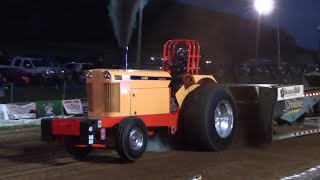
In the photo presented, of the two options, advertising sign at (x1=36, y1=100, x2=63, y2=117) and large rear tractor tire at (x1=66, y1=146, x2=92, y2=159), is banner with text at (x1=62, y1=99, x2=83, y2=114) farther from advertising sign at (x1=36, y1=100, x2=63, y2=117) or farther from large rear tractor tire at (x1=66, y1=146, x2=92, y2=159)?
large rear tractor tire at (x1=66, y1=146, x2=92, y2=159)

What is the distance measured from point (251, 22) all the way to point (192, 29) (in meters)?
20.7

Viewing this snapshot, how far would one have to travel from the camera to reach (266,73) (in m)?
48.9

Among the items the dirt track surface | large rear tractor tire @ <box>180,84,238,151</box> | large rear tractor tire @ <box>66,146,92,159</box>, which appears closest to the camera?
the dirt track surface

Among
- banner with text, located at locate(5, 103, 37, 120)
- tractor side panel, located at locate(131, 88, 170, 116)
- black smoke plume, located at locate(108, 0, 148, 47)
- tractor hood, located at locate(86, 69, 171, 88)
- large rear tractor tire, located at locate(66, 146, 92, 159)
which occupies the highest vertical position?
black smoke plume, located at locate(108, 0, 148, 47)

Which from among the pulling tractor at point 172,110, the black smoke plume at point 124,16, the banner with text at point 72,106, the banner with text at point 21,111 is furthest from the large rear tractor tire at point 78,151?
the black smoke plume at point 124,16

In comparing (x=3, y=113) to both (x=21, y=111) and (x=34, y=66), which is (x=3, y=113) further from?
(x=34, y=66)

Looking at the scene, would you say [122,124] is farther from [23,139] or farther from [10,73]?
[10,73]

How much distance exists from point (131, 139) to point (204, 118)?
1.89 metres

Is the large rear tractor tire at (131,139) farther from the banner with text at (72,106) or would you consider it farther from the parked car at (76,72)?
the parked car at (76,72)

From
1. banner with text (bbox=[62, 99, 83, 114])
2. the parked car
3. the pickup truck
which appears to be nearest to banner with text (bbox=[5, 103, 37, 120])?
banner with text (bbox=[62, 99, 83, 114])

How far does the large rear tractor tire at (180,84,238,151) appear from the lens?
11109 mm

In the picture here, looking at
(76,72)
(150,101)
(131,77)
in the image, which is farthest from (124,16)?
(76,72)

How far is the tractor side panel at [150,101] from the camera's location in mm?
10258

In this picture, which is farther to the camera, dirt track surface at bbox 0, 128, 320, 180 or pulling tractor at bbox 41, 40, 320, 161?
pulling tractor at bbox 41, 40, 320, 161
